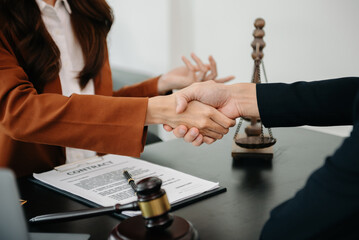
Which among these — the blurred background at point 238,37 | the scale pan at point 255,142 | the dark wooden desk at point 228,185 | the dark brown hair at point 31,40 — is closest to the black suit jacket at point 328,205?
the dark wooden desk at point 228,185

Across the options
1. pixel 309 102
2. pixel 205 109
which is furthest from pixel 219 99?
pixel 309 102

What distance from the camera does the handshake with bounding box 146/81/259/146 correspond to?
55.7 inches

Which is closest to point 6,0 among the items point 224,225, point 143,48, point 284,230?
point 224,225

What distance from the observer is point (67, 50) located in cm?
166

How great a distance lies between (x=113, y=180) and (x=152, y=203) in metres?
0.41

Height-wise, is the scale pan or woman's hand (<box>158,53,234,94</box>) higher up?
woman's hand (<box>158,53,234,94</box>)

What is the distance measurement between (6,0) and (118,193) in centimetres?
85

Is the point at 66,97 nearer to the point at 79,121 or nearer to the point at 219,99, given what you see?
Answer: the point at 79,121

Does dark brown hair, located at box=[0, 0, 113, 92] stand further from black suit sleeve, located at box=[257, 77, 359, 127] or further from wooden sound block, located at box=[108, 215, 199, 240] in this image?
wooden sound block, located at box=[108, 215, 199, 240]

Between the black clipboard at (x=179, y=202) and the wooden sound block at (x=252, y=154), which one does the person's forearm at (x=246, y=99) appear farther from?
the black clipboard at (x=179, y=202)

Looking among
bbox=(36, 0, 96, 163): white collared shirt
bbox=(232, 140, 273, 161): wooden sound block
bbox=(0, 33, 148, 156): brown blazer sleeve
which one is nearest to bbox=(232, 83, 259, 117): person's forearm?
bbox=(232, 140, 273, 161): wooden sound block

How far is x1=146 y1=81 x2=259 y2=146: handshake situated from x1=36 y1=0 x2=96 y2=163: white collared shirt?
0.43 meters

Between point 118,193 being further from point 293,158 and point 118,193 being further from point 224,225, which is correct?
point 293,158

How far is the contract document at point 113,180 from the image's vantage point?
3.41 ft
